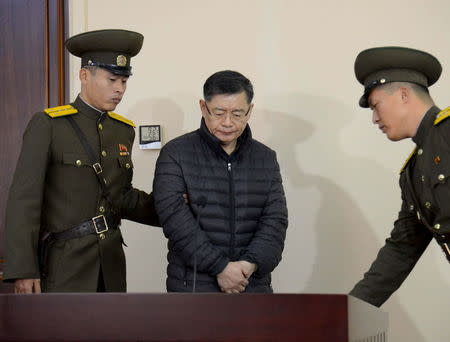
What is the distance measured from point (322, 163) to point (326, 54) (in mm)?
547

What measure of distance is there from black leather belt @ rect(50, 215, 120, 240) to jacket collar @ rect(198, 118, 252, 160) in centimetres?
48

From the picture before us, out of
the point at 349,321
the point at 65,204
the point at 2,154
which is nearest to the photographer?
the point at 349,321

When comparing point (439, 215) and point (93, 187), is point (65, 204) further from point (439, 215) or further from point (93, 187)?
point (439, 215)

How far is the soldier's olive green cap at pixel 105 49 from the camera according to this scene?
2.47 meters

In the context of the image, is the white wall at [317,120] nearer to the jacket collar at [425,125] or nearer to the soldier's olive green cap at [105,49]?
the soldier's olive green cap at [105,49]

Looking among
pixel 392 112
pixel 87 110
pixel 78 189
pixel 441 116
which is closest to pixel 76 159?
pixel 78 189

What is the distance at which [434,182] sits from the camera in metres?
2.09

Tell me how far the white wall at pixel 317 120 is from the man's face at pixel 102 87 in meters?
0.91

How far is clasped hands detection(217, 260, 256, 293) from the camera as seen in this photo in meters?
2.32

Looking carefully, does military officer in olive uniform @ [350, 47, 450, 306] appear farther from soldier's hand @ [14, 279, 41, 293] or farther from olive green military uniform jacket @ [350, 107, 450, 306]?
soldier's hand @ [14, 279, 41, 293]

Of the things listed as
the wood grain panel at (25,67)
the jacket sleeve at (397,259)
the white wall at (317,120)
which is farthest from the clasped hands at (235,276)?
the wood grain panel at (25,67)

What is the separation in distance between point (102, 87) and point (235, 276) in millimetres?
877

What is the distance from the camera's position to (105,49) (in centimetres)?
248

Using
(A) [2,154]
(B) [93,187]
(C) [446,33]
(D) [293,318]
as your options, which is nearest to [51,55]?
(A) [2,154]
